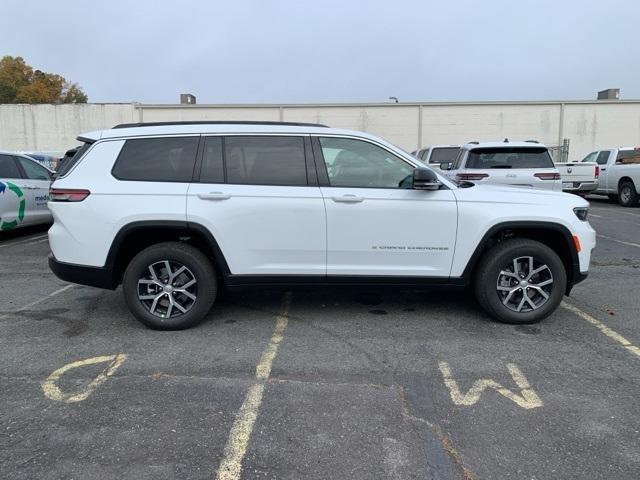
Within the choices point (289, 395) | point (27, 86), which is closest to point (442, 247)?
point (289, 395)

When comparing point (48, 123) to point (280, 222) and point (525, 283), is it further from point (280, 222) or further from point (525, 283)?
point (525, 283)

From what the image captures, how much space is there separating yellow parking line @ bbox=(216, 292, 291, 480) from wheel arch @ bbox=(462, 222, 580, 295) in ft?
6.40

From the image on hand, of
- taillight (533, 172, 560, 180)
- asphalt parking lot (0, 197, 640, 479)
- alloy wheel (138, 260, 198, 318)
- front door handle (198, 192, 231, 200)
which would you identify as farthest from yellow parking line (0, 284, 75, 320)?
taillight (533, 172, 560, 180)

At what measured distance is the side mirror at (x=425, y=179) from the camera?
14.8ft

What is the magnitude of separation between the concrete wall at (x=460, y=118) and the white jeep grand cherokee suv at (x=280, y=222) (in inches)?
849

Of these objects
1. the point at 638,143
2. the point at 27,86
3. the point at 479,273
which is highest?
the point at 27,86

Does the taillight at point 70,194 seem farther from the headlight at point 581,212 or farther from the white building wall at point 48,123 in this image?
the white building wall at point 48,123

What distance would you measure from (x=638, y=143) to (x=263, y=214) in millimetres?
27610

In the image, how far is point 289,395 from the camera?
11.5 feet

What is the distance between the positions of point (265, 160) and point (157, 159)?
98 centimetres

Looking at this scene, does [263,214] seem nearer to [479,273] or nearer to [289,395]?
[289,395]

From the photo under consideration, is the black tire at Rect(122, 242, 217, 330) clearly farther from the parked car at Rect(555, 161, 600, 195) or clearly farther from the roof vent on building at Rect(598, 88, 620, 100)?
the roof vent on building at Rect(598, 88, 620, 100)

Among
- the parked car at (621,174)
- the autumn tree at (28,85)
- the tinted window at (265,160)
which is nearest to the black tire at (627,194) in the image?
the parked car at (621,174)

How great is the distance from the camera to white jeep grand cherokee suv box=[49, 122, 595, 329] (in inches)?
180
